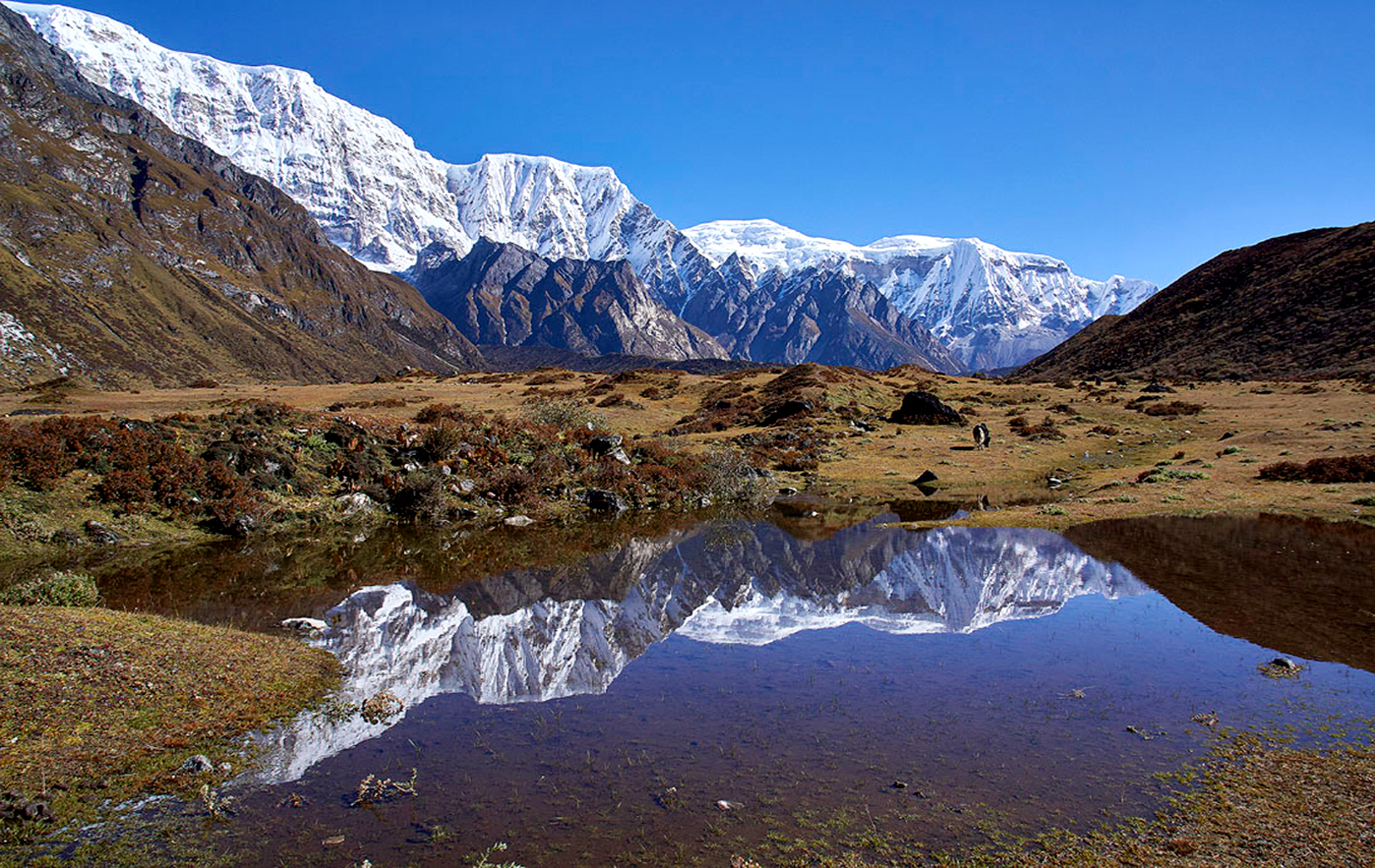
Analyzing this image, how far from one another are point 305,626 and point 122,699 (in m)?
4.71

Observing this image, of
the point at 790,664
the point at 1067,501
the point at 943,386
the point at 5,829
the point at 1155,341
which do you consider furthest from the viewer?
the point at 1155,341

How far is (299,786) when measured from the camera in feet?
27.1

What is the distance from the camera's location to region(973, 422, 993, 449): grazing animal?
45438 mm

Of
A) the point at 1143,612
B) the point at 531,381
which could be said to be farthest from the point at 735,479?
the point at 531,381

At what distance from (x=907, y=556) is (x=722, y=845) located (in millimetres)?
16155

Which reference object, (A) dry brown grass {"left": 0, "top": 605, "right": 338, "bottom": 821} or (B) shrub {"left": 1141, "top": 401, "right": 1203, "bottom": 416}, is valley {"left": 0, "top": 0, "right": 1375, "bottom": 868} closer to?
(A) dry brown grass {"left": 0, "top": 605, "right": 338, "bottom": 821}

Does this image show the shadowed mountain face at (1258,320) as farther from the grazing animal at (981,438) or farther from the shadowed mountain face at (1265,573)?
the shadowed mountain face at (1265,573)

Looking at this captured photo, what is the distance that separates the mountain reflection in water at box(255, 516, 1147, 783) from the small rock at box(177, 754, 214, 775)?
57cm

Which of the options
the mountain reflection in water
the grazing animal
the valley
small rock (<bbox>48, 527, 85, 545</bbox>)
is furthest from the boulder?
small rock (<bbox>48, 527, 85, 545</bbox>)

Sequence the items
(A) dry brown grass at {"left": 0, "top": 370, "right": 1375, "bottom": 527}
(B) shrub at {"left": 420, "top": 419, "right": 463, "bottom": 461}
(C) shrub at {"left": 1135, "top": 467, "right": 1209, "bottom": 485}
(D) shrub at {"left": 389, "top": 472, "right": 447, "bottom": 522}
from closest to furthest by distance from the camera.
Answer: (D) shrub at {"left": 389, "top": 472, "right": 447, "bottom": 522}, (A) dry brown grass at {"left": 0, "top": 370, "right": 1375, "bottom": 527}, (B) shrub at {"left": 420, "top": 419, "right": 463, "bottom": 461}, (C) shrub at {"left": 1135, "top": 467, "right": 1209, "bottom": 485}

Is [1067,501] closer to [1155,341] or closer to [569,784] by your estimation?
[569,784]

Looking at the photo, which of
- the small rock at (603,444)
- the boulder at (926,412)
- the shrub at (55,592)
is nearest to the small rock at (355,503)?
the small rock at (603,444)

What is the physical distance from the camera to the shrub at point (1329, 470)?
29266 mm

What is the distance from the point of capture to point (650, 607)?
55.6 ft
